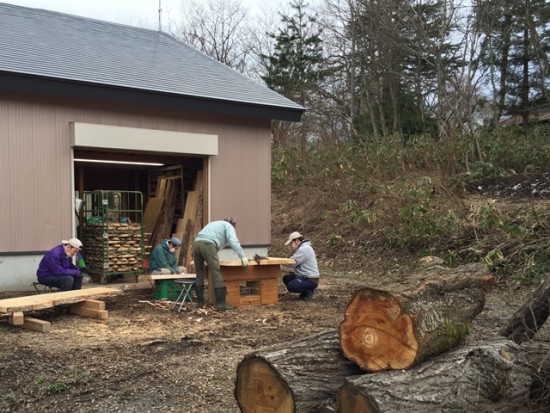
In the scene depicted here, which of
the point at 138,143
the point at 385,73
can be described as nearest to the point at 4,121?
the point at 138,143

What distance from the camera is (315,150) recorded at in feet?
76.8

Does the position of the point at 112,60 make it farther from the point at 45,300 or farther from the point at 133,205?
the point at 45,300

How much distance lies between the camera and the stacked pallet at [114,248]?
11.4m

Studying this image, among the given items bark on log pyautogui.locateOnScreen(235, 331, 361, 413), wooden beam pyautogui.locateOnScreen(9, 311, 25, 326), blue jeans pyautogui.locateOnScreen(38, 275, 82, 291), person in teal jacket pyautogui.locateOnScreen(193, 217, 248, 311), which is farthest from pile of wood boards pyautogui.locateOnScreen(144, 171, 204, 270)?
bark on log pyautogui.locateOnScreen(235, 331, 361, 413)

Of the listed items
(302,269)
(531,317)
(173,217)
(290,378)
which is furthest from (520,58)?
(290,378)

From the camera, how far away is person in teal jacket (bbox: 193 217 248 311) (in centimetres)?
912

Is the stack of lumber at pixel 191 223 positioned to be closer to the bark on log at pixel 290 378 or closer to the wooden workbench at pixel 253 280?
the wooden workbench at pixel 253 280

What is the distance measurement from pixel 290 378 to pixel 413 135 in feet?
63.6

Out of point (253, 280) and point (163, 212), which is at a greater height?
point (163, 212)

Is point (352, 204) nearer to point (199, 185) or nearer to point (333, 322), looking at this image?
point (199, 185)

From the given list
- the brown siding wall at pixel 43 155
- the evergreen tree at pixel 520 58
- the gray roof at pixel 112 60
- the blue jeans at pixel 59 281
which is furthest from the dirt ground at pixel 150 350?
the evergreen tree at pixel 520 58

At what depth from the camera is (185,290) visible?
32.1 feet

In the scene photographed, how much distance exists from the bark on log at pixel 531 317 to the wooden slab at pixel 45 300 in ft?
19.3

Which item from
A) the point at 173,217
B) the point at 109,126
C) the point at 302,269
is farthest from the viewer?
the point at 173,217
